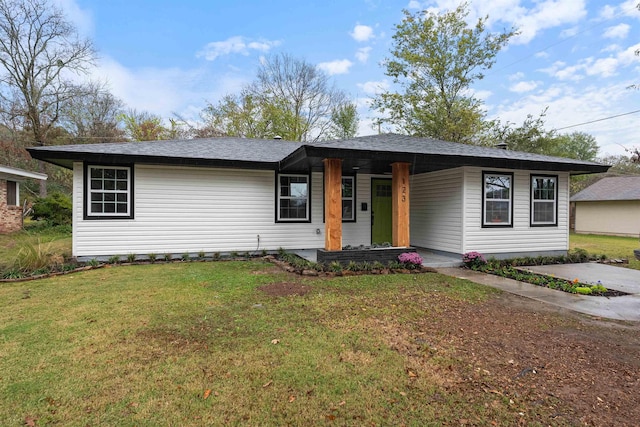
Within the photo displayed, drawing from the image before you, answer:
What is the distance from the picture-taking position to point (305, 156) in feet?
21.5

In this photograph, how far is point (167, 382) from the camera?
2.49m

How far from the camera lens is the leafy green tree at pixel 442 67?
842 inches

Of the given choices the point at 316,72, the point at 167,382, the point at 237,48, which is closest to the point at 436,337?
the point at 167,382

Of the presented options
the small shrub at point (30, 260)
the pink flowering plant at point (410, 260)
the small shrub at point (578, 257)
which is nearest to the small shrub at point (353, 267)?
the pink flowering plant at point (410, 260)

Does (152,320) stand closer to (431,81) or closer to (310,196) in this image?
(310,196)

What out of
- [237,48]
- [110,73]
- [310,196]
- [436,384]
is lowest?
[436,384]

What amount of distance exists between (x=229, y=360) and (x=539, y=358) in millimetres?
2705

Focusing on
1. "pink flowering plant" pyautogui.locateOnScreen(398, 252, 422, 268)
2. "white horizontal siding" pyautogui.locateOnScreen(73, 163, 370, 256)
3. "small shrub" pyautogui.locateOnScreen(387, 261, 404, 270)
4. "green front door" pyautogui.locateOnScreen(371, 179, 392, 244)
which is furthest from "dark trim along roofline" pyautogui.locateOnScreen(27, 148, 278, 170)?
A: "pink flowering plant" pyautogui.locateOnScreen(398, 252, 422, 268)

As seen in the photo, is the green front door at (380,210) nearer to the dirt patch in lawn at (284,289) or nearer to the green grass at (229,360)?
the dirt patch in lawn at (284,289)

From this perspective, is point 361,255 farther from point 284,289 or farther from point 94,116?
point 94,116

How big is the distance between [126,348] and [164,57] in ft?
70.0

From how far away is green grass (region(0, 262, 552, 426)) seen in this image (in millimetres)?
2150

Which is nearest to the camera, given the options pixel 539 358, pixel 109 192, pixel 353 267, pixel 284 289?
pixel 539 358

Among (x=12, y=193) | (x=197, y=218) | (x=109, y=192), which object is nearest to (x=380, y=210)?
(x=197, y=218)
